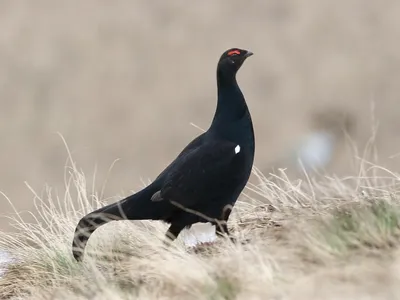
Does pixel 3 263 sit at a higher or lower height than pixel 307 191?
lower

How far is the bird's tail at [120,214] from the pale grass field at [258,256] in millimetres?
129

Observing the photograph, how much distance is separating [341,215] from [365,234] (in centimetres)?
31

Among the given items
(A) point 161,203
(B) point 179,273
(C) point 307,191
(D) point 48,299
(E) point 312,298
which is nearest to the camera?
(E) point 312,298

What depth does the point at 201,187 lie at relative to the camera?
15.4ft

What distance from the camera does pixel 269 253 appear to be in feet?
13.6

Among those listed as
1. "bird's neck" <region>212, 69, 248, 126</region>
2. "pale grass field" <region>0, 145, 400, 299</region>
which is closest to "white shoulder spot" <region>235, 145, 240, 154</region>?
"bird's neck" <region>212, 69, 248, 126</region>

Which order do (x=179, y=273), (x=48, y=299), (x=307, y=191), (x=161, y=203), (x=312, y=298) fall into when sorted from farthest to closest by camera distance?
(x=307, y=191) < (x=161, y=203) < (x=48, y=299) < (x=179, y=273) < (x=312, y=298)

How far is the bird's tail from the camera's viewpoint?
4.76m

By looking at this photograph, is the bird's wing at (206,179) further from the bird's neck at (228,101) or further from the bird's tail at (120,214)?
the bird's neck at (228,101)

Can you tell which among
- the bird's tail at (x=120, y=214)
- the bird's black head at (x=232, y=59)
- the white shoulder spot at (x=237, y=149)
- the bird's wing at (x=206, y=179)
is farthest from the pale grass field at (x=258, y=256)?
the bird's black head at (x=232, y=59)

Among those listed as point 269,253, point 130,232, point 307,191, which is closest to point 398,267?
point 269,253

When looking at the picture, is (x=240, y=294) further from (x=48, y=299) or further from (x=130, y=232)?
(x=130, y=232)

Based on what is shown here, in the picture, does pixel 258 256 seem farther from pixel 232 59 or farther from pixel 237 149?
pixel 232 59

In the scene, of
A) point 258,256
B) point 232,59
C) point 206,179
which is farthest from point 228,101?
point 258,256
